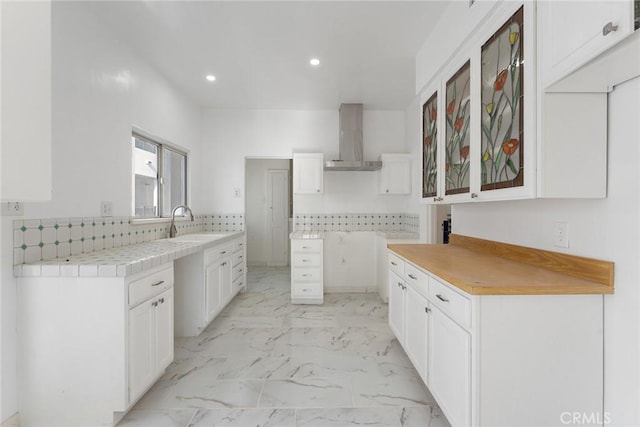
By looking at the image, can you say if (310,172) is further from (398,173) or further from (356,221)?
(398,173)

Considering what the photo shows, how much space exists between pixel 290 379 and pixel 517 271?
1.64 metres

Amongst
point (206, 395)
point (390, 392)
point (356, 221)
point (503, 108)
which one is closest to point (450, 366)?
point (390, 392)

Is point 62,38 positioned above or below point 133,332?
above

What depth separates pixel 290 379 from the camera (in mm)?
2139

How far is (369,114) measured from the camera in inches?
178

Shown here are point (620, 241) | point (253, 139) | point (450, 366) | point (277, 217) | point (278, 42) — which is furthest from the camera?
point (277, 217)

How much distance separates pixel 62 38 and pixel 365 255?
381 centimetres

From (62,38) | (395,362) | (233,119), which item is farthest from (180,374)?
(233,119)

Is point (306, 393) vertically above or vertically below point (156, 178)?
below

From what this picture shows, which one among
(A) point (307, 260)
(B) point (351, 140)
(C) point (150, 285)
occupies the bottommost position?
(A) point (307, 260)

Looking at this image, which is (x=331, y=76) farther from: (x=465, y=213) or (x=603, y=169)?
(x=603, y=169)

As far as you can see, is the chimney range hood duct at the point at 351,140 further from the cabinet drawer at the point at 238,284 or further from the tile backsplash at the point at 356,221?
the cabinet drawer at the point at 238,284

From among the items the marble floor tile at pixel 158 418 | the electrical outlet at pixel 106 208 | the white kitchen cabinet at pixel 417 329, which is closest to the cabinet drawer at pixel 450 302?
the white kitchen cabinet at pixel 417 329

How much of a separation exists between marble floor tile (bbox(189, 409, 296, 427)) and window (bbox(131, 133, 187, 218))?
1.92 meters
